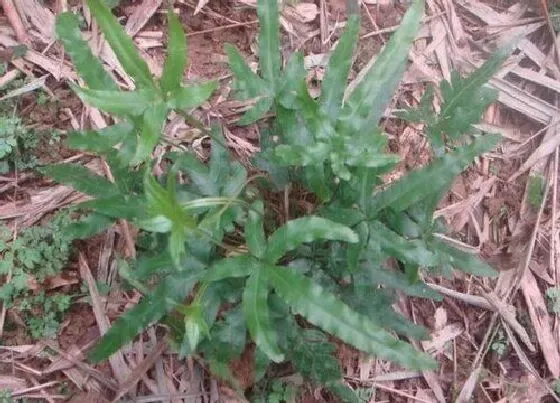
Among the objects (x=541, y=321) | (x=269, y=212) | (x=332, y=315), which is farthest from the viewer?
(x=541, y=321)

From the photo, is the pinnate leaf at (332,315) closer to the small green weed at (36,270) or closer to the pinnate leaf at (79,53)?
the pinnate leaf at (79,53)

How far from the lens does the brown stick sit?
178cm

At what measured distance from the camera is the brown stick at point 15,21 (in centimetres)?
178

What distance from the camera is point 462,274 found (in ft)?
5.85

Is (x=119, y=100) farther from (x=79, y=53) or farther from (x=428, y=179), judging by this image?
(x=428, y=179)

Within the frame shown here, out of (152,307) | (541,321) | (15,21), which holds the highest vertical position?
(15,21)

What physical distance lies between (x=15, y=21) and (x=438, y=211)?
1098 mm

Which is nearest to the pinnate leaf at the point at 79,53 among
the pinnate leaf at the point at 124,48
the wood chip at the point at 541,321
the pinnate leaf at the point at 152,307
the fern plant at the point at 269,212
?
the fern plant at the point at 269,212

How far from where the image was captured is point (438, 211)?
1783 mm

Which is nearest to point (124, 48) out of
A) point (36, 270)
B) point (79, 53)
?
point (79, 53)

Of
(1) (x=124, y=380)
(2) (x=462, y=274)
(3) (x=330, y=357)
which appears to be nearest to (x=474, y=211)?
(2) (x=462, y=274)

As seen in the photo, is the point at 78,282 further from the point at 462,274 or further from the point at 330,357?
the point at 462,274

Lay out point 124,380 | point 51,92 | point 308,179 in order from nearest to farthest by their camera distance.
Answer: point 308,179 < point 124,380 < point 51,92

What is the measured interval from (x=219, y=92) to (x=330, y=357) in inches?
26.8
